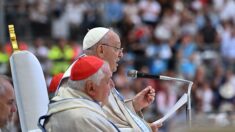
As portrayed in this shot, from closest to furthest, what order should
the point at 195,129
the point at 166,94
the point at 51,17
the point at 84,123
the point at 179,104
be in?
the point at 195,129 < the point at 84,123 < the point at 179,104 < the point at 166,94 < the point at 51,17

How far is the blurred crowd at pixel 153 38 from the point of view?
51.8 feet

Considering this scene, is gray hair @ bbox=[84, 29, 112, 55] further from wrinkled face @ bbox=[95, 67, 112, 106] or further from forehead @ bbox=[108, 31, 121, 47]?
wrinkled face @ bbox=[95, 67, 112, 106]

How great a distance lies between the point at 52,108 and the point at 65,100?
90 mm

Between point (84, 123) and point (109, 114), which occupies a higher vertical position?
point (84, 123)

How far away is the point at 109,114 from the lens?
6230 mm

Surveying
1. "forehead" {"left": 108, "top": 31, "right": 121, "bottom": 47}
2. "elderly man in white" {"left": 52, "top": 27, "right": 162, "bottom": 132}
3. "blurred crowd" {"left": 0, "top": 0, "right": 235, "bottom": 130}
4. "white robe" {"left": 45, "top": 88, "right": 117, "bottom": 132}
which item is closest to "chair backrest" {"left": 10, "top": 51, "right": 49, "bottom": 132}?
"elderly man in white" {"left": 52, "top": 27, "right": 162, "bottom": 132}

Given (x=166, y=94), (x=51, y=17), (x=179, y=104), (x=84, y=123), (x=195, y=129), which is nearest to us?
(x=195, y=129)

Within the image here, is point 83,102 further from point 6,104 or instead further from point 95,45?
point 95,45

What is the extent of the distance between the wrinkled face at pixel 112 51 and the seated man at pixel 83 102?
989 millimetres

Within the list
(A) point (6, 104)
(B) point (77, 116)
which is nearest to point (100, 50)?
(A) point (6, 104)

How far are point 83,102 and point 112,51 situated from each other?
51.8 inches

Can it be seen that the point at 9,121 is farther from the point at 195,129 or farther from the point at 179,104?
the point at 195,129

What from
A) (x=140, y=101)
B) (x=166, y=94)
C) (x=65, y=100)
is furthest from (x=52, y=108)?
(x=166, y=94)

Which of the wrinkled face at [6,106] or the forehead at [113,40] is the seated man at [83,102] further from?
the forehead at [113,40]
